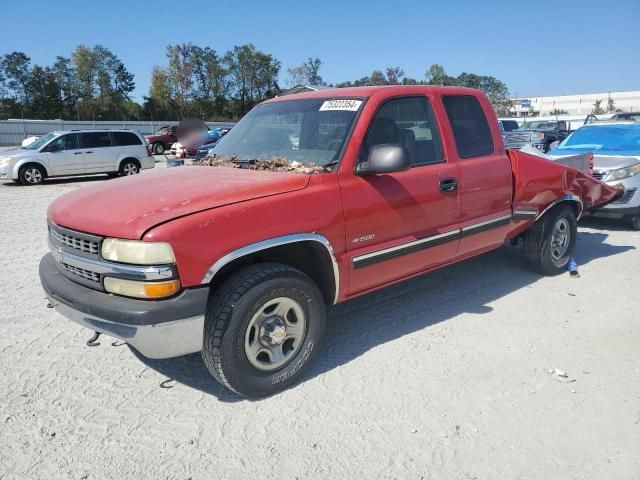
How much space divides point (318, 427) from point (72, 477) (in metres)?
1.28

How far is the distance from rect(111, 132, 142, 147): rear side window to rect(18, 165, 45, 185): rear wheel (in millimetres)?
2465

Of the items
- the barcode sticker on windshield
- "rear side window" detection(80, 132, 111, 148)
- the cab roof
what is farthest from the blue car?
"rear side window" detection(80, 132, 111, 148)

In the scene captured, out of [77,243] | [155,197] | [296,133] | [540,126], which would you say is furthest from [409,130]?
[540,126]

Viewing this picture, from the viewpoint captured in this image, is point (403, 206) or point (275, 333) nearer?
point (275, 333)

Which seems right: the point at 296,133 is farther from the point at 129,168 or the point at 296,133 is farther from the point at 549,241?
the point at 129,168

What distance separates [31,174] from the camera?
588 inches

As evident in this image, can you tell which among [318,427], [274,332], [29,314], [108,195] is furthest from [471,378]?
[29,314]

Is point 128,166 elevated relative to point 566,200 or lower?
elevated

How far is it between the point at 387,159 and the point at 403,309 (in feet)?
5.65

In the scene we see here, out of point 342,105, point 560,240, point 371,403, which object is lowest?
point 371,403

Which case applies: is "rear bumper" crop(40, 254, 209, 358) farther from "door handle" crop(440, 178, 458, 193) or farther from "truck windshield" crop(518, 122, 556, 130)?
"truck windshield" crop(518, 122, 556, 130)

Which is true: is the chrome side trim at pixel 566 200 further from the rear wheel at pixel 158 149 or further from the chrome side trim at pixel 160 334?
the rear wheel at pixel 158 149

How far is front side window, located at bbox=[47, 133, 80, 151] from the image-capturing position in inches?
599

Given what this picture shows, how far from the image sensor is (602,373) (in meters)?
3.30
